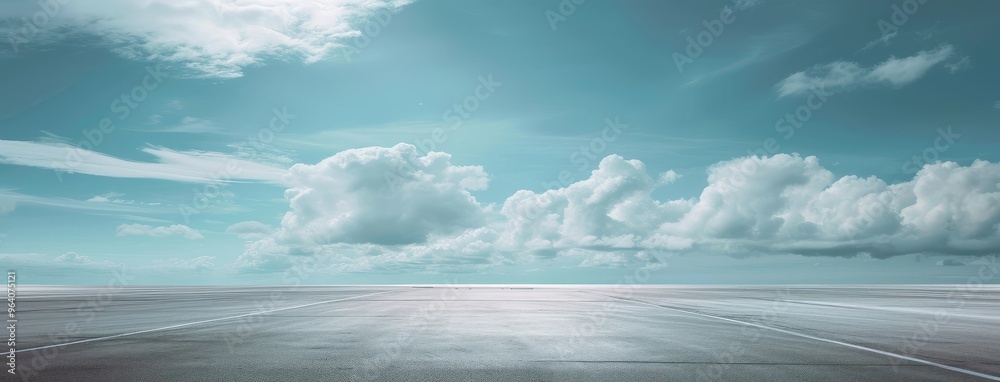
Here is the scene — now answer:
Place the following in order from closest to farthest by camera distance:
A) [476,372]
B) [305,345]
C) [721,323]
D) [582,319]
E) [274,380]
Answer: [274,380] → [476,372] → [305,345] → [721,323] → [582,319]

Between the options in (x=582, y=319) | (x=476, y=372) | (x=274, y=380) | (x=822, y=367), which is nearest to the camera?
(x=274, y=380)

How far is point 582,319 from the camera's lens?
20875 mm

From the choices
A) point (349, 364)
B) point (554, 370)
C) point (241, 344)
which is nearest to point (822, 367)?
point (554, 370)

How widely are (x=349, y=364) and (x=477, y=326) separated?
8.22 metres

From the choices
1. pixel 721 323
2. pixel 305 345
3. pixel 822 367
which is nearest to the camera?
pixel 822 367

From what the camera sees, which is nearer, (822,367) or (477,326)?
(822,367)

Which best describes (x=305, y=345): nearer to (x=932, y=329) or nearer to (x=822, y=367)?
(x=822, y=367)

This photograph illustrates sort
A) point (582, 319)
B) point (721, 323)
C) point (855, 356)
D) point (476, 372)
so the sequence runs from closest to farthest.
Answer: point (476, 372) < point (855, 356) < point (721, 323) < point (582, 319)

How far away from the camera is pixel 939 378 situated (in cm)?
898

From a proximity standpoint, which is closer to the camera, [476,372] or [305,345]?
[476,372]

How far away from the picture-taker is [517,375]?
900cm

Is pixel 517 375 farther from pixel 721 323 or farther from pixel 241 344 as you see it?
pixel 721 323

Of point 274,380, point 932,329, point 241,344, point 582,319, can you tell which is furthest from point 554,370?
point 932,329

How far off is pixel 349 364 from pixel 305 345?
3302 mm
